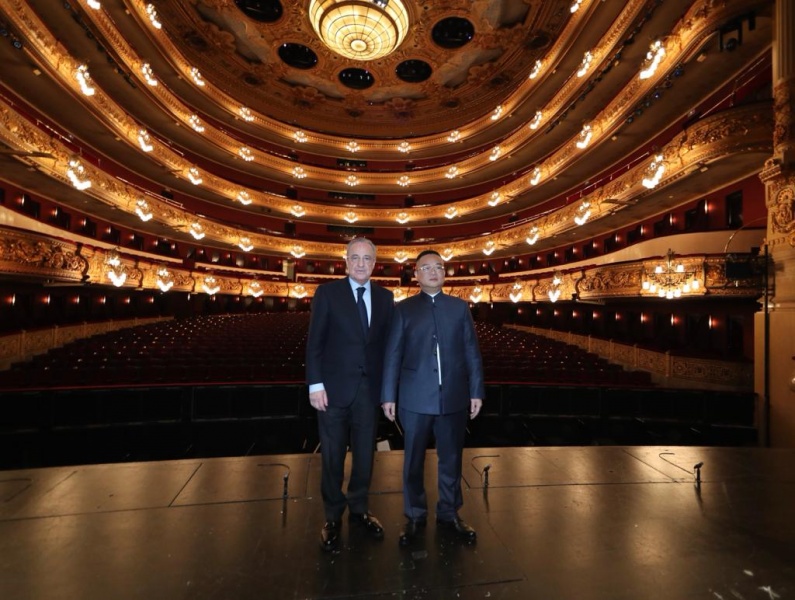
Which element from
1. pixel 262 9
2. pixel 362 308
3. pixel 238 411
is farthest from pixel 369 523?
pixel 262 9

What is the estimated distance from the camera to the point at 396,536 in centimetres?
210

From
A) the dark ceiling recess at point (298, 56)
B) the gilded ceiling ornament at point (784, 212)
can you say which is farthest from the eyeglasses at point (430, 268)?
the dark ceiling recess at point (298, 56)

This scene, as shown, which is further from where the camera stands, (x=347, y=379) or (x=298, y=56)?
(x=298, y=56)

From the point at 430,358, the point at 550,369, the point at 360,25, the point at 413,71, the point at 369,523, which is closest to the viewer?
the point at 369,523

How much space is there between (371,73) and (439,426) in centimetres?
2673

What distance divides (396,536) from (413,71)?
2663 cm

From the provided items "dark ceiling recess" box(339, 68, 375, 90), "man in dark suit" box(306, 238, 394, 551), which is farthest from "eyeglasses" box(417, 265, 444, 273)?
"dark ceiling recess" box(339, 68, 375, 90)

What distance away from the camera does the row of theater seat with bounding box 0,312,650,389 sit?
6.57 meters

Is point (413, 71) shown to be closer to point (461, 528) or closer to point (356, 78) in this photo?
point (356, 78)

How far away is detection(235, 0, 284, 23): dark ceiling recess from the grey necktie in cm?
2272

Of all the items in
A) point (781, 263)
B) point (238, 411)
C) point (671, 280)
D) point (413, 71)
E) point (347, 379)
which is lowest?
point (238, 411)

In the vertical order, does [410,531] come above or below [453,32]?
below

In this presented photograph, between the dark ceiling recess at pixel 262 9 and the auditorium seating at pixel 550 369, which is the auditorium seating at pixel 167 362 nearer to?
the auditorium seating at pixel 550 369

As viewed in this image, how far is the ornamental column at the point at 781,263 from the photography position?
6219 mm
